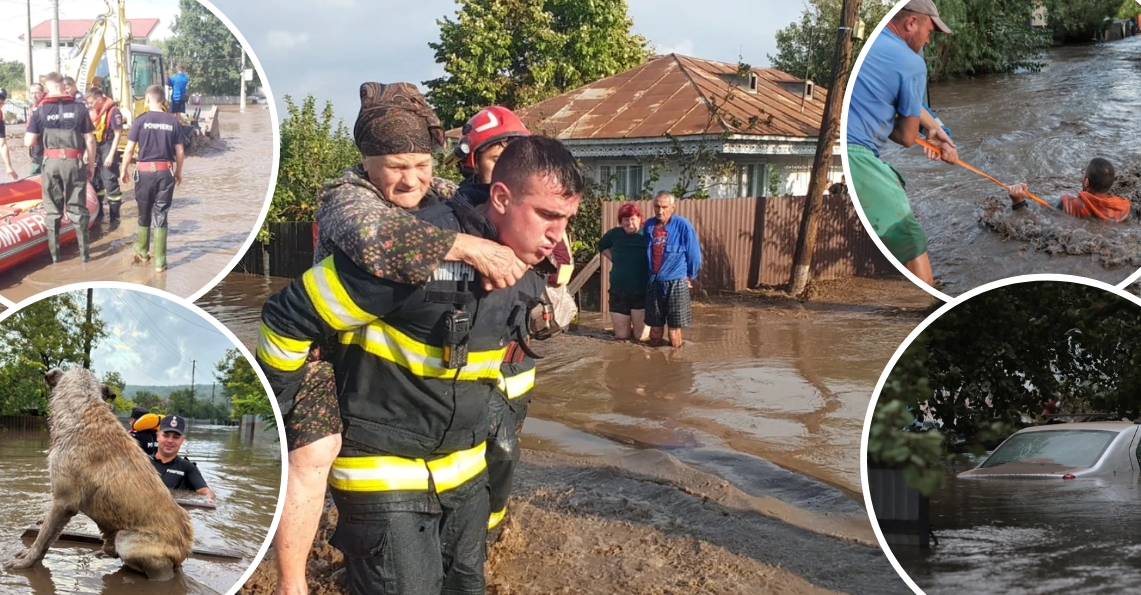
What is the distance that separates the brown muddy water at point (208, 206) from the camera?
526cm

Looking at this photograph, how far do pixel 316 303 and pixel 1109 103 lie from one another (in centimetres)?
316

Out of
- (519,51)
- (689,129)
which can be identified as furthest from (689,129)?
(519,51)

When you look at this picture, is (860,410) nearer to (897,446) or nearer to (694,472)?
(694,472)

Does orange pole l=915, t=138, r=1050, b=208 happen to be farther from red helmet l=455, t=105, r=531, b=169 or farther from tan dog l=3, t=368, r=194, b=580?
tan dog l=3, t=368, r=194, b=580

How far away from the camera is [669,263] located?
40.9 ft

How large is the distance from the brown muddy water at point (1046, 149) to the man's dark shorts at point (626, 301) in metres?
8.82

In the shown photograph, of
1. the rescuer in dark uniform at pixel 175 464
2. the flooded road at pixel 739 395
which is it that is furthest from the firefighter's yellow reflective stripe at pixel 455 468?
the flooded road at pixel 739 395

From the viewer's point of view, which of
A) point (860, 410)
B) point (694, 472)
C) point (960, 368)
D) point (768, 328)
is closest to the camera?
point (960, 368)

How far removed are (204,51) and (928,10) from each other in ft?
11.0

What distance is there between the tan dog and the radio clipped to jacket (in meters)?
1.10

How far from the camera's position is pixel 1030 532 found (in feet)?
8.70

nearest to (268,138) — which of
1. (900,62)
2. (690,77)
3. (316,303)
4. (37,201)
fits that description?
(37,201)

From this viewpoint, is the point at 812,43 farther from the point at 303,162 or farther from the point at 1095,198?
the point at 1095,198

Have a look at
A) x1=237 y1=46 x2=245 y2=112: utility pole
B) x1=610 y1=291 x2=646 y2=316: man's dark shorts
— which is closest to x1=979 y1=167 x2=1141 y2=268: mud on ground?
x1=237 y1=46 x2=245 y2=112: utility pole
